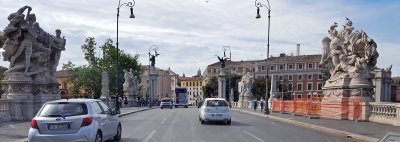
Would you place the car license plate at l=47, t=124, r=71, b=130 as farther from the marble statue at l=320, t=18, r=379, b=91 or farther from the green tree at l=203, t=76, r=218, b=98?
the green tree at l=203, t=76, r=218, b=98

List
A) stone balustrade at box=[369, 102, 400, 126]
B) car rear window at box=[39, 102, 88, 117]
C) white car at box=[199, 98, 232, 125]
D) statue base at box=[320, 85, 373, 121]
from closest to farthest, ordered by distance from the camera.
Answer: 1. car rear window at box=[39, 102, 88, 117]
2. stone balustrade at box=[369, 102, 400, 126]
3. white car at box=[199, 98, 232, 125]
4. statue base at box=[320, 85, 373, 121]

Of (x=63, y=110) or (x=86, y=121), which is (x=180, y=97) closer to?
(x=63, y=110)

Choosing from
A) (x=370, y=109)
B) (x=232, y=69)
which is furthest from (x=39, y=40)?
(x=232, y=69)

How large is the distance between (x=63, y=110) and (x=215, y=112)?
15370 mm

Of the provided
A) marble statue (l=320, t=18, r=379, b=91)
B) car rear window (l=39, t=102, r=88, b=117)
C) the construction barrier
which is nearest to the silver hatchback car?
car rear window (l=39, t=102, r=88, b=117)

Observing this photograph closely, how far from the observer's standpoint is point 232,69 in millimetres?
179000

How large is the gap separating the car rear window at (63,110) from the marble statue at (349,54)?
2298cm

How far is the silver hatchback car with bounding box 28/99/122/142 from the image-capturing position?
1420 centimetres

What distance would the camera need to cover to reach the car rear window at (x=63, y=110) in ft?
47.6

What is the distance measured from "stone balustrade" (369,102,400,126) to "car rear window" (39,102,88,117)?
18.0 meters

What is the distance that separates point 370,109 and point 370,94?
8.39 ft

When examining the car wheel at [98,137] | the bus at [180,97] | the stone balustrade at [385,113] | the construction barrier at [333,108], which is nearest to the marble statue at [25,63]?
the car wheel at [98,137]

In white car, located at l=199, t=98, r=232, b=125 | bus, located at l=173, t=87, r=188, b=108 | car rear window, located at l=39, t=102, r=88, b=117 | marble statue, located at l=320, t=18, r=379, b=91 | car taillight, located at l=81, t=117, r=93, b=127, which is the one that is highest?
marble statue, located at l=320, t=18, r=379, b=91

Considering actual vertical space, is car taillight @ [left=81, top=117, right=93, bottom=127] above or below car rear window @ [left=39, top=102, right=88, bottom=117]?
below
